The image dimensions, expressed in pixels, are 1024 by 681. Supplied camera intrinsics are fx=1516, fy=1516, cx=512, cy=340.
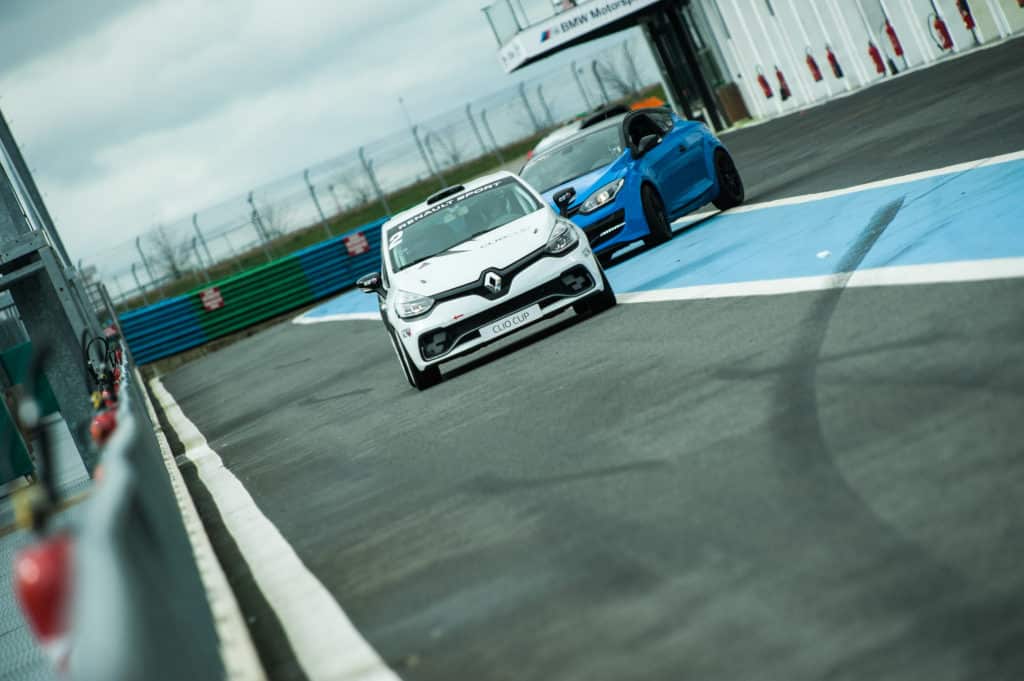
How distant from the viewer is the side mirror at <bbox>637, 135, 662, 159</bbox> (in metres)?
17.0

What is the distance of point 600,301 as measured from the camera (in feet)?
43.0

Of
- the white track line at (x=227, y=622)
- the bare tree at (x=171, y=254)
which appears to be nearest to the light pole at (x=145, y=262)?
the bare tree at (x=171, y=254)

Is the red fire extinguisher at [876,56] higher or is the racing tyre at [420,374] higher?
the red fire extinguisher at [876,56]

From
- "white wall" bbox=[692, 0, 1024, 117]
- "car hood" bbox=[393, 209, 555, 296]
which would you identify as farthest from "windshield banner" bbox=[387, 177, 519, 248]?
"white wall" bbox=[692, 0, 1024, 117]

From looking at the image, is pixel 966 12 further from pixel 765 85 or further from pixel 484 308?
pixel 484 308

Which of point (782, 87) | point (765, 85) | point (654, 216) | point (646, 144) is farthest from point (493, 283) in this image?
point (765, 85)

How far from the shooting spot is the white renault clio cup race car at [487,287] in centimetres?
1243

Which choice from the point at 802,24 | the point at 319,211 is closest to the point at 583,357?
the point at 802,24

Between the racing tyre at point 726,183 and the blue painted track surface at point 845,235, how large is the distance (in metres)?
0.81

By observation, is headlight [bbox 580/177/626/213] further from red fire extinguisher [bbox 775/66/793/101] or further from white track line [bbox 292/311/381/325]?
red fire extinguisher [bbox 775/66/793/101]

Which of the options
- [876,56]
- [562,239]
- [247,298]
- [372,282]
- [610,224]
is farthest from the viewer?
[247,298]

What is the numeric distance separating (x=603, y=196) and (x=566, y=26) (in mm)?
23688

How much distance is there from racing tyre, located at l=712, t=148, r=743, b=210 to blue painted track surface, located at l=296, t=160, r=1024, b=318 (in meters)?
0.81

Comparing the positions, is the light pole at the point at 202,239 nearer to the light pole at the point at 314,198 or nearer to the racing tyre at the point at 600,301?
the light pole at the point at 314,198
